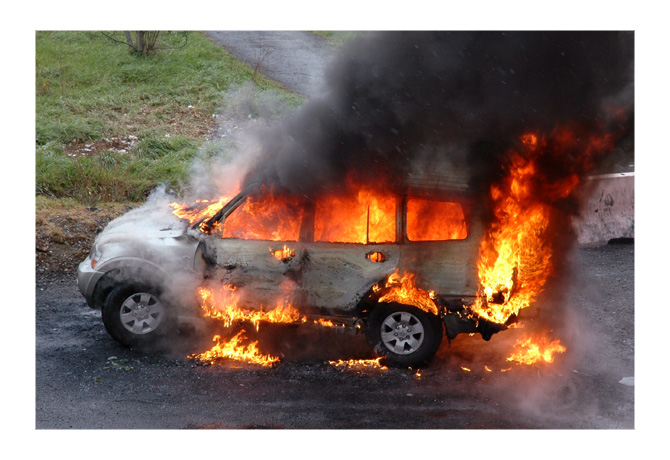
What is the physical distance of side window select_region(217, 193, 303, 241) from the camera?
20.1ft

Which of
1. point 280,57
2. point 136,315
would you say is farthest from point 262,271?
point 280,57

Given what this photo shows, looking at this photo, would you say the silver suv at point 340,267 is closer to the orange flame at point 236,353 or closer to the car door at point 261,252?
the car door at point 261,252

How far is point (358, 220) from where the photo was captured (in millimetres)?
6117

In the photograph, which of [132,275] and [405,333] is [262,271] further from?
[405,333]

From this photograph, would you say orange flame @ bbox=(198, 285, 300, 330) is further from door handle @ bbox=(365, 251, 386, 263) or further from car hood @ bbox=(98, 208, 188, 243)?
door handle @ bbox=(365, 251, 386, 263)

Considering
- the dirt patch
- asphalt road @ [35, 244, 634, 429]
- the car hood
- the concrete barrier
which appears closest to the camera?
asphalt road @ [35, 244, 634, 429]

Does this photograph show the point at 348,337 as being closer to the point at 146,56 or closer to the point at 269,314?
the point at 269,314

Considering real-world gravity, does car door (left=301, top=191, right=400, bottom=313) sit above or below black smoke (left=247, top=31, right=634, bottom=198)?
below

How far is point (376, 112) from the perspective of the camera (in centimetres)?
653

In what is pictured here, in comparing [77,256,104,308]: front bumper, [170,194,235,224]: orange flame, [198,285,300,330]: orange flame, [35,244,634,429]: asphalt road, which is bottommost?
[35,244,634,429]: asphalt road

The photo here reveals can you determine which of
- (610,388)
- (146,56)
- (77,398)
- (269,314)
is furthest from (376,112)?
(146,56)

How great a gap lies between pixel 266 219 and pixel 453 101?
219 centimetres

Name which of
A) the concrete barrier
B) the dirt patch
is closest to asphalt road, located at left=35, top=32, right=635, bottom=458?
the dirt patch

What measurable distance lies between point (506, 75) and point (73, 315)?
5.32 metres
